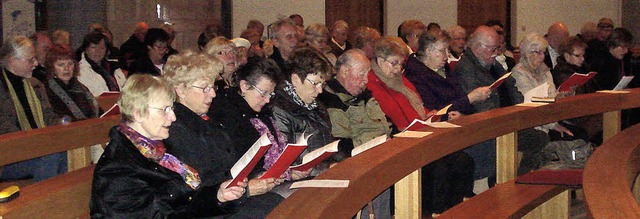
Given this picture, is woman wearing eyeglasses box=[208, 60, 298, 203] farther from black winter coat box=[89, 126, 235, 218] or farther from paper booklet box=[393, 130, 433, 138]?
black winter coat box=[89, 126, 235, 218]

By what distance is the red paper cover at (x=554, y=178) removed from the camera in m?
5.97

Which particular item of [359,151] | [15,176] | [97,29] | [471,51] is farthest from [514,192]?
[97,29]

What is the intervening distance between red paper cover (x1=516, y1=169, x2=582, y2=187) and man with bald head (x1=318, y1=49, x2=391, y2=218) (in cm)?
94

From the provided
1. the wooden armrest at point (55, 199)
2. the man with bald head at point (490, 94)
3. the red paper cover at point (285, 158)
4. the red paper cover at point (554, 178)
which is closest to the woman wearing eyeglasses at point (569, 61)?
the man with bald head at point (490, 94)

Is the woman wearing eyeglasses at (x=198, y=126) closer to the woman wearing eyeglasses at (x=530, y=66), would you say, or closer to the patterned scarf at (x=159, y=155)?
the patterned scarf at (x=159, y=155)

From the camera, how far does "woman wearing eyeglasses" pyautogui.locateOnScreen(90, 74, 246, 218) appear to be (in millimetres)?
3758

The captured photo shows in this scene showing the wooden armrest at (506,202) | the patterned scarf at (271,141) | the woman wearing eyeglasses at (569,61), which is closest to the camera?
the patterned scarf at (271,141)

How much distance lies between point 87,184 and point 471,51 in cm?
417

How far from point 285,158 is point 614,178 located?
1492 millimetres

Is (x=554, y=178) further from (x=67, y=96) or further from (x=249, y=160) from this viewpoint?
(x=67, y=96)

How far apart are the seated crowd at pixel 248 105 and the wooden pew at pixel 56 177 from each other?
22cm

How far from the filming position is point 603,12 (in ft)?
58.6

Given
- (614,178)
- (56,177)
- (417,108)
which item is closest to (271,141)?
(56,177)

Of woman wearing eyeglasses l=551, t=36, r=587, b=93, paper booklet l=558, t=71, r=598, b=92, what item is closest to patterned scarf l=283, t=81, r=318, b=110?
paper booklet l=558, t=71, r=598, b=92
